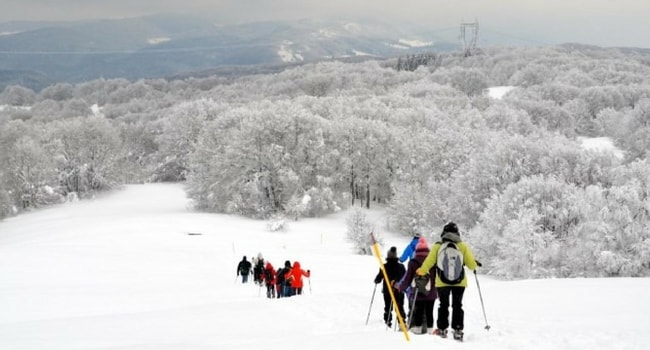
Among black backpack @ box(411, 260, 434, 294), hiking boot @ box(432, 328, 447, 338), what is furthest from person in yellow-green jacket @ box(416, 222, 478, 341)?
black backpack @ box(411, 260, 434, 294)

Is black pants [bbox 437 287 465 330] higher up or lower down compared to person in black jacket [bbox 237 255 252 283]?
higher up

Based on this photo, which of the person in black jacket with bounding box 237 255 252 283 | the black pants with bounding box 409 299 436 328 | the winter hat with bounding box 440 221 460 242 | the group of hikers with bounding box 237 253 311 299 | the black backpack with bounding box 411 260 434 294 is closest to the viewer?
the winter hat with bounding box 440 221 460 242

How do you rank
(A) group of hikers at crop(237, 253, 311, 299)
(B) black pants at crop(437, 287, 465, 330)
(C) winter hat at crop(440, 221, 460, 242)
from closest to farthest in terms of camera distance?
(C) winter hat at crop(440, 221, 460, 242), (B) black pants at crop(437, 287, 465, 330), (A) group of hikers at crop(237, 253, 311, 299)

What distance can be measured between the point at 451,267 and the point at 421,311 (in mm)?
1573

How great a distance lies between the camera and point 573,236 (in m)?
37.5

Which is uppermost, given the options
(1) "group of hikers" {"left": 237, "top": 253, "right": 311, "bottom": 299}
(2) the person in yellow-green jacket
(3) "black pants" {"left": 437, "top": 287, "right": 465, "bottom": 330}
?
(2) the person in yellow-green jacket

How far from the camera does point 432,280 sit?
11.5 m

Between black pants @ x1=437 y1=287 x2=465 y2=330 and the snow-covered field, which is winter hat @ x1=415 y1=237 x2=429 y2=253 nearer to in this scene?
black pants @ x1=437 y1=287 x2=465 y2=330

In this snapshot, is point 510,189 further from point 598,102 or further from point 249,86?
point 249,86

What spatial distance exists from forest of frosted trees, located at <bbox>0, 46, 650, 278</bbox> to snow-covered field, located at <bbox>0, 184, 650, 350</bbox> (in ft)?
41.5

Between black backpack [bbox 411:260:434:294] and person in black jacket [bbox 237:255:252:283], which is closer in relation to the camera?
black backpack [bbox 411:260:434:294]

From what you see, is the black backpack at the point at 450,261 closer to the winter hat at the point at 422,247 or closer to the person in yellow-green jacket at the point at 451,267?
the person in yellow-green jacket at the point at 451,267

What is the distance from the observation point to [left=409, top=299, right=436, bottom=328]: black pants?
38.8ft

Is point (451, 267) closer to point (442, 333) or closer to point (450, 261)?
point (450, 261)
